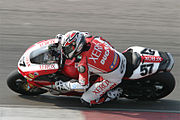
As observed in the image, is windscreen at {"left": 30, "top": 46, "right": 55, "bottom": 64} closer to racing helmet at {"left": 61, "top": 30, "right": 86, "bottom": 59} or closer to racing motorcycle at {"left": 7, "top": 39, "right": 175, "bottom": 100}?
racing motorcycle at {"left": 7, "top": 39, "right": 175, "bottom": 100}

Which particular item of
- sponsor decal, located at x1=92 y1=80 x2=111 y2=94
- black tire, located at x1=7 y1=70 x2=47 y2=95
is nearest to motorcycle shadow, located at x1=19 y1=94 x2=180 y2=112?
black tire, located at x1=7 y1=70 x2=47 y2=95

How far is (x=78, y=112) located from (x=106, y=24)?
515 centimetres

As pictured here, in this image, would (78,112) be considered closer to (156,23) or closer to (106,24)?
(106,24)

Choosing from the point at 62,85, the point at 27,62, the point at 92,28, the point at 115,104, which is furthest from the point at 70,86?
the point at 92,28

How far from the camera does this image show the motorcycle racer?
658 centimetres

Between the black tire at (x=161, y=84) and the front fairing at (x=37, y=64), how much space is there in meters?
1.81

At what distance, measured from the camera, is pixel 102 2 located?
13.5m

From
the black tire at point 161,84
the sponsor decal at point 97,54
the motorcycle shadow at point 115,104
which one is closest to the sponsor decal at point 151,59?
the black tire at point 161,84

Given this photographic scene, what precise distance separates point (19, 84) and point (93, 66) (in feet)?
5.27

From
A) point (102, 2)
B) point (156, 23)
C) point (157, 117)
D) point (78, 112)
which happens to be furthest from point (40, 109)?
point (102, 2)

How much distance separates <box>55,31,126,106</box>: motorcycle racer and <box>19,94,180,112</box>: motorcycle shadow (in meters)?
0.28

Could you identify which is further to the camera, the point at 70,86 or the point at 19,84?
the point at 19,84

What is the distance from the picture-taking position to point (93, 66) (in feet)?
22.0

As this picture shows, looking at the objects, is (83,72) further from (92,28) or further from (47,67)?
(92,28)
